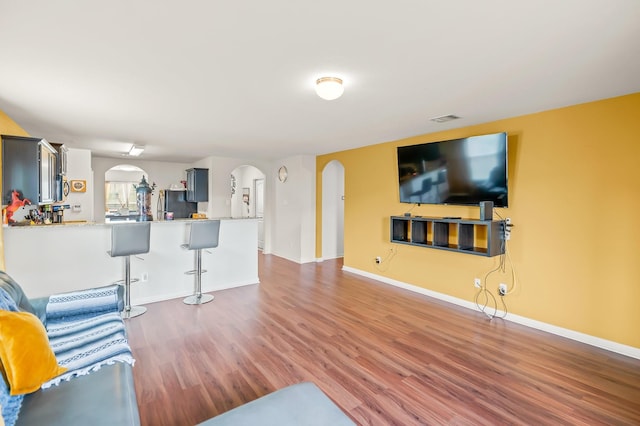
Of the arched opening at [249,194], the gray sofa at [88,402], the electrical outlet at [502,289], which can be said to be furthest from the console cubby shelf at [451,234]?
the arched opening at [249,194]

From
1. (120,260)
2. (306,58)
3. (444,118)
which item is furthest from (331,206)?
(306,58)

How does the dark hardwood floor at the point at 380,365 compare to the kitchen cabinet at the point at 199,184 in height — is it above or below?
below

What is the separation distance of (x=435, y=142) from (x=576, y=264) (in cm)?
205

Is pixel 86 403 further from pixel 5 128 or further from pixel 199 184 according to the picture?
pixel 199 184

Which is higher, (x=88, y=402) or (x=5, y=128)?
(x=5, y=128)

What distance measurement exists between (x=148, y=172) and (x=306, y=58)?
753cm

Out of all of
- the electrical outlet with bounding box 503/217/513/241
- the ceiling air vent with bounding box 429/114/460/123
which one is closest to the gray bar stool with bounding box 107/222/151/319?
the ceiling air vent with bounding box 429/114/460/123

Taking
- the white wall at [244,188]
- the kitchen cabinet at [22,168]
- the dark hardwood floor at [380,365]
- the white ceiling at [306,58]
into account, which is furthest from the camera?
the white wall at [244,188]

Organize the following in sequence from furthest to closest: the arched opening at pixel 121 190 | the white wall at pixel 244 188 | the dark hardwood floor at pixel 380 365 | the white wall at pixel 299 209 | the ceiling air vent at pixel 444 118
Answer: the arched opening at pixel 121 190 → the white wall at pixel 244 188 → the white wall at pixel 299 209 → the ceiling air vent at pixel 444 118 → the dark hardwood floor at pixel 380 365

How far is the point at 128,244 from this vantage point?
3504 millimetres

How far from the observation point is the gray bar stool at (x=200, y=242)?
400 centimetres

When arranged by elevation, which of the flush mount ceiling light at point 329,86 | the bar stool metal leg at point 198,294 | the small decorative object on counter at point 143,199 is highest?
the flush mount ceiling light at point 329,86

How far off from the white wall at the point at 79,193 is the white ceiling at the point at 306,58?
5.64 feet

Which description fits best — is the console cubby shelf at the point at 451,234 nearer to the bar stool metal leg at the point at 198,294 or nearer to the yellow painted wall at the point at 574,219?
the yellow painted wall at the point at 574,219
